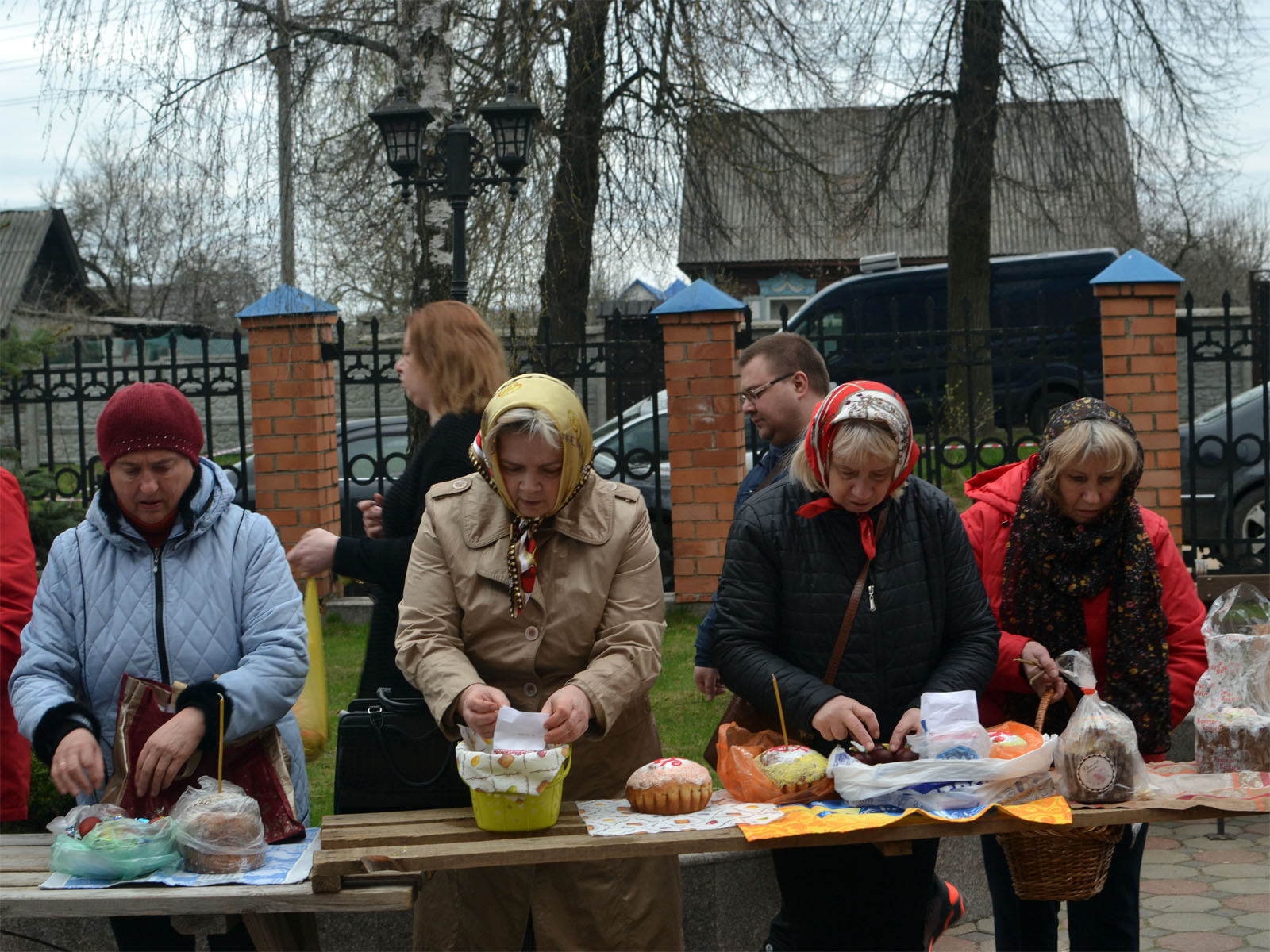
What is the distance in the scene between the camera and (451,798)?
2.90 m

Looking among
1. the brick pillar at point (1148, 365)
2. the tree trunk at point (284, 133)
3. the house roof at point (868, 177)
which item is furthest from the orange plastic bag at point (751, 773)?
the house roof at point (868, 177)

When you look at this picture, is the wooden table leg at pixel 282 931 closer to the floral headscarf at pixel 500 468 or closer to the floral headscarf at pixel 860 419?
the floral headscarf at pixel 500 468

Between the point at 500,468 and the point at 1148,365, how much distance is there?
17.3 ft

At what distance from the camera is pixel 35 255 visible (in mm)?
32031

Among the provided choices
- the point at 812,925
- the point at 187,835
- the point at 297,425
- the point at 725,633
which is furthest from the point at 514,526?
the point at 297,425

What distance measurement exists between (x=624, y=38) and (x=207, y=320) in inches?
1185

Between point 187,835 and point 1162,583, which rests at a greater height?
point 1162,583

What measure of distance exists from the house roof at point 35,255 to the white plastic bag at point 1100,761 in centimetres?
2998

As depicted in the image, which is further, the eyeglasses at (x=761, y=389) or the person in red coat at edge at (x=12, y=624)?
the eyeglasses at (x=761, y=389)

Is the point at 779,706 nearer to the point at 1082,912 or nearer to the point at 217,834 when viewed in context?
the point at 1082,912

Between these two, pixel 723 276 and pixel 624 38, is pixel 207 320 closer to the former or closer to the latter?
pixel 723 276

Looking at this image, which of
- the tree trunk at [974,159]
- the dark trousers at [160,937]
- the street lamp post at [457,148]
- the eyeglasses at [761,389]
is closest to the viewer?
the dark trousers at [160,937]

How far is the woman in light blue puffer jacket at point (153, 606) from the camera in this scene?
2.79 m

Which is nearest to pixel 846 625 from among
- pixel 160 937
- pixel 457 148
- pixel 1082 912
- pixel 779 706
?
pixel 779 706
